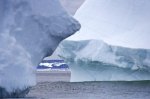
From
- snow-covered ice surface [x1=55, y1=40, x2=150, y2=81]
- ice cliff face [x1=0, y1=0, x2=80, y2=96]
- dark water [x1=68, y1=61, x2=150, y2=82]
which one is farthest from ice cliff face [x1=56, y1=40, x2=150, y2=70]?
ice cliff face [x1=0, y1=0, x2=80, y2=96]

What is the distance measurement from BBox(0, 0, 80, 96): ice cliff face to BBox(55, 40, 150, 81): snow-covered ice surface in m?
2.71

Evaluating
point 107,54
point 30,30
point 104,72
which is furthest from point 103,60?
point 30,30

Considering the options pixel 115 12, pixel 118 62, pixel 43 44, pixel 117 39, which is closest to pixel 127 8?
pixel 115 12

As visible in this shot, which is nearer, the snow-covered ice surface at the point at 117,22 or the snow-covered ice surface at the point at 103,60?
the snow-covered ice surface at the point at 103,60

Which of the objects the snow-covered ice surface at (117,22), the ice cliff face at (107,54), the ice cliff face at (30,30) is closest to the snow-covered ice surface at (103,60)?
the ice cliff face at (107,54)

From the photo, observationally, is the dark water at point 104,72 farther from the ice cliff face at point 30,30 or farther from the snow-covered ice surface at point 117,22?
the ice cliff face at point 30,30

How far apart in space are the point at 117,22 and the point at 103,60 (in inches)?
45.3

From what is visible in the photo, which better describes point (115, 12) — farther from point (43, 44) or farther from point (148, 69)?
point (43, 44)

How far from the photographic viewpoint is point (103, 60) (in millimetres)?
7660

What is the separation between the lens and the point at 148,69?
7.57 metres

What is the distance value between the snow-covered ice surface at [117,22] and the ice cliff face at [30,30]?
2.96 meters

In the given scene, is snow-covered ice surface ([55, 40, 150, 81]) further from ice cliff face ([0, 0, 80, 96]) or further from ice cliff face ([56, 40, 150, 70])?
ice cliff face ([0, 0, 80, 96])

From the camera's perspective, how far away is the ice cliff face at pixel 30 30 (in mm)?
4457

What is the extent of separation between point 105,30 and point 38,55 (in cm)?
376
